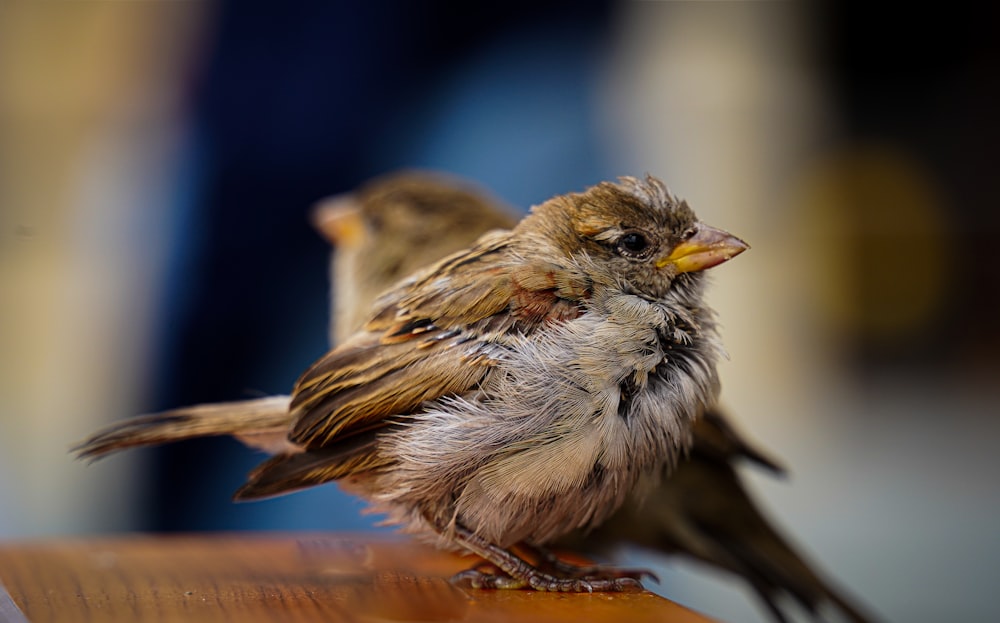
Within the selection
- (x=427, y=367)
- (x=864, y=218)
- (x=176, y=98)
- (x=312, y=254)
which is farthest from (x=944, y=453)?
(x=427, y=367)

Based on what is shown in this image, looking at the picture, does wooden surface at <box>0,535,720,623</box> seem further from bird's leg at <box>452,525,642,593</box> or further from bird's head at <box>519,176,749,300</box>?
bird's head at <box>519,176,749,300</box>

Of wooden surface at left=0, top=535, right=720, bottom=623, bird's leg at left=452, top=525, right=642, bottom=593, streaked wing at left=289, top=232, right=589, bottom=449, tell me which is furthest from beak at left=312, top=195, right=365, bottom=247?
bird's leg at left=452, top=525, right=642, bottom=593

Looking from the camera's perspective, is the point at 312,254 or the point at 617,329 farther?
the point at 312,254

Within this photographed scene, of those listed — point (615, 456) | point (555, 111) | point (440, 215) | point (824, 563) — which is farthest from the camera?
point (824, 563)

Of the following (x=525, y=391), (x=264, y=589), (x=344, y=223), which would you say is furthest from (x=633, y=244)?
(x=344, y=223)

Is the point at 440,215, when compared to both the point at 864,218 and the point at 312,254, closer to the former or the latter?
the point at 312,254

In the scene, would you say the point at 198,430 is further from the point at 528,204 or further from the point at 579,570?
the point at 528,204
